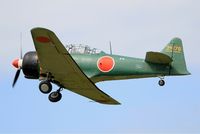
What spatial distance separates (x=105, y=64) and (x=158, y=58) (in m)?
1.92

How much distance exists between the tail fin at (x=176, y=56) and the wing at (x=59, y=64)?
2.96 meters

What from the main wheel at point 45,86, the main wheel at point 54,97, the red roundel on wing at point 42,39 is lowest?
the main wheel at point 54,97

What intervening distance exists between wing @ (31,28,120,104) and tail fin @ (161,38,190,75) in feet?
9.71

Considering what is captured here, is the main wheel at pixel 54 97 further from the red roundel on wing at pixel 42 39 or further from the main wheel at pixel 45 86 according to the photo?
the red roundel on wing at pixel 42 39

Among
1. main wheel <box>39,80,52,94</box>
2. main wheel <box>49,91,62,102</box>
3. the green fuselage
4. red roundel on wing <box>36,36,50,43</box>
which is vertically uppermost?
red roundel on wing <box>36,36,50,43</box>

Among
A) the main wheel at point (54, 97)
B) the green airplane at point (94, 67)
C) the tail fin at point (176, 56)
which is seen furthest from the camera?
the main wheel at point (54, 97)

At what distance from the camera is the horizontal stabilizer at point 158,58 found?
2200 cm

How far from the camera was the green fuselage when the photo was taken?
72.7 ft

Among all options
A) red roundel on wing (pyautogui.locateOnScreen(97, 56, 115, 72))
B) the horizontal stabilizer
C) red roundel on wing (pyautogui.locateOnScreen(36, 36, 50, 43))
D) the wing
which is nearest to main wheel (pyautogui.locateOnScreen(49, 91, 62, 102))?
the wing

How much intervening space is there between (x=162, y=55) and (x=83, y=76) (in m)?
2.90

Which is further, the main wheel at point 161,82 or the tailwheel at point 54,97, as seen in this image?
the tailwheel at point 54,97

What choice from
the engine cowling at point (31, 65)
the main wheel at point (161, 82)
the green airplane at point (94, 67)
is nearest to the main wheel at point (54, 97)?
the green airplane at point (94, 67)

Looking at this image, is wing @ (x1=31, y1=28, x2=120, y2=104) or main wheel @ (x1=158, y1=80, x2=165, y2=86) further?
main wheel @ (x1=158, y1=80, x2=165, y2=86)

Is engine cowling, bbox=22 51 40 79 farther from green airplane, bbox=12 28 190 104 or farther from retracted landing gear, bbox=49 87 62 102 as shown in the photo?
retracted landing gear, bbox=49 87 62 102
